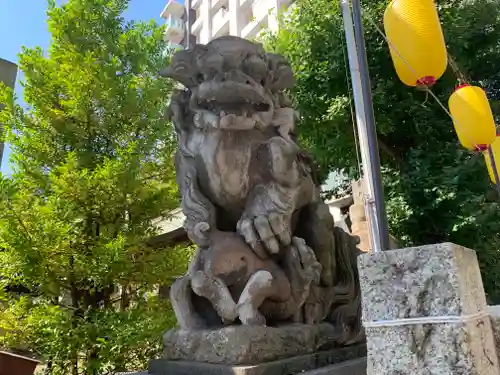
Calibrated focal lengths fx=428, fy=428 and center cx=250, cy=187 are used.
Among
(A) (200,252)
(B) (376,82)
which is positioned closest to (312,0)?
(B) (376,82)

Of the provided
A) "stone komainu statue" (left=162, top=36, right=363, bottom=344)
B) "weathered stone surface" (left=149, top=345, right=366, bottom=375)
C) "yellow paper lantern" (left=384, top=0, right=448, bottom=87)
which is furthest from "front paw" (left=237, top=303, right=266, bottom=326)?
"yellow paper lantern" (left=384, top=0, right=448, bottom=87)

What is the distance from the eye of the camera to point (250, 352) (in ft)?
6.70

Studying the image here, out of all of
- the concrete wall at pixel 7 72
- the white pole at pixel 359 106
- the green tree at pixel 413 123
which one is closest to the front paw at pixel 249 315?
the white pole at pixel 359 106

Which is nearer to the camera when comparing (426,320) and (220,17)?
(426,320)

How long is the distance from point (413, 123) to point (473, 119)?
2647 millimetres

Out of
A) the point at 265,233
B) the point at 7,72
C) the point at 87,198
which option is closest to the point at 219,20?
the point at 7,72

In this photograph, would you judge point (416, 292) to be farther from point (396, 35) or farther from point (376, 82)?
point (376, 82)

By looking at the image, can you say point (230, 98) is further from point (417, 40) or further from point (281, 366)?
point (417, 40)

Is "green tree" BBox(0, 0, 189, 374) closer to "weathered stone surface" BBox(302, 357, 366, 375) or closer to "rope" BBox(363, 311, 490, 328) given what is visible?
"weathered stone surface" BBox(302, 357, 366, 375)

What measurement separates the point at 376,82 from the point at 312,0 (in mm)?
2101

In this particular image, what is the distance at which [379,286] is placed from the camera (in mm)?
1178

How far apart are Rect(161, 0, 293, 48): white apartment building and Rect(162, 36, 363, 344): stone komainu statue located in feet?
48.5

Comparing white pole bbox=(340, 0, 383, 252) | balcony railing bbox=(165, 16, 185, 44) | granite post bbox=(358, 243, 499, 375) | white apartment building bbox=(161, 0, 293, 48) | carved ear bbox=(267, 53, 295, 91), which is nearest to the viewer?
granite post bbox=(358, 243, 499, 375)

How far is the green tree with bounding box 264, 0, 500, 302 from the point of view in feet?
19.0
